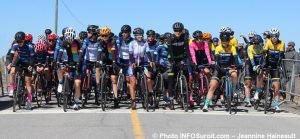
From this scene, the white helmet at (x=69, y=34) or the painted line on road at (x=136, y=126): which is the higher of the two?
→ the white helmet at (x=69, y=34)

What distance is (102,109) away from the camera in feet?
45.6

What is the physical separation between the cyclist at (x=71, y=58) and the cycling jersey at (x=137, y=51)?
1.38m

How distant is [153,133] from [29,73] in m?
5.82

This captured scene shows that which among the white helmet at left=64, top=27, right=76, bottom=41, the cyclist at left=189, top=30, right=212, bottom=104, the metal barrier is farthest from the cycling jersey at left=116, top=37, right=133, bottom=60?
the metal barrier

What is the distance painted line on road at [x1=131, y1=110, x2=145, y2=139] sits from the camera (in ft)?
30.8

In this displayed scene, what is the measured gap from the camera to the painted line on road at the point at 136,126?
9383 millimetres

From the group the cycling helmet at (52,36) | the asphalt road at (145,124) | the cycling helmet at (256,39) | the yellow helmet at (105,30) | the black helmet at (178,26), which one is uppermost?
the black helmet at (178,26)

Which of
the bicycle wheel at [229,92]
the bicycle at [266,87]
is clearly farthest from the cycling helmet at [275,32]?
the bicycle wheel at [229,92]

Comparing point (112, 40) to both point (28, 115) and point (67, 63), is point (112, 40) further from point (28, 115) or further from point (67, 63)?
point (28, 115)

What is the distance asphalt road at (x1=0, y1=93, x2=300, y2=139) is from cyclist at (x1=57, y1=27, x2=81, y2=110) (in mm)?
622

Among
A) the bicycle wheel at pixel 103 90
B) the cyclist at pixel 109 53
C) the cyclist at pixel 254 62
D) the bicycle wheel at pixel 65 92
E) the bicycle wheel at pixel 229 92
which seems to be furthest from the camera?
the cyclist at pixel 254 62

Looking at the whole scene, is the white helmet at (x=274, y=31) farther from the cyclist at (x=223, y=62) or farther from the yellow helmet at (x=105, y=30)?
the yellow helmet at (x=105, y=30)

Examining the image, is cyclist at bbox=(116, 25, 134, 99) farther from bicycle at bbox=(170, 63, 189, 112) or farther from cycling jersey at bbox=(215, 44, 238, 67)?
cycling jersey at bbox=(215, 44, 238, 67)

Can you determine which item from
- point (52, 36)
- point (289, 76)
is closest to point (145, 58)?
point (52, 36)
